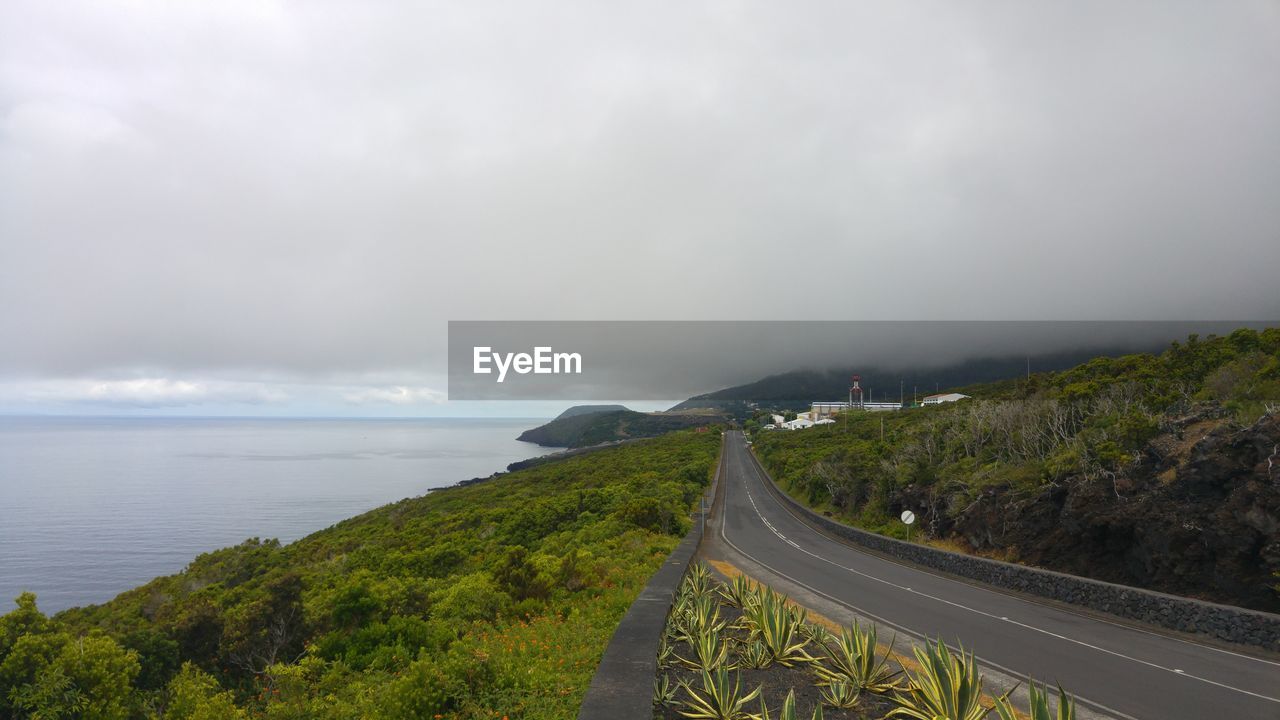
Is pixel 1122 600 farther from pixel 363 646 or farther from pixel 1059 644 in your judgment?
pixel 363 646

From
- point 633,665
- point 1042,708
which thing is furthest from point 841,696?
point 633,665

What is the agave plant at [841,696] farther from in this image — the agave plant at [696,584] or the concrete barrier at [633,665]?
the agave plant at [696,584]

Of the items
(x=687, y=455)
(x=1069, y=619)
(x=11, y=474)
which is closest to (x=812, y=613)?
(x=1069, y=619)

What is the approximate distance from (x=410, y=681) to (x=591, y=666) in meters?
2.34

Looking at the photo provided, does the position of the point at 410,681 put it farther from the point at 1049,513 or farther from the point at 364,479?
the point at 364,479

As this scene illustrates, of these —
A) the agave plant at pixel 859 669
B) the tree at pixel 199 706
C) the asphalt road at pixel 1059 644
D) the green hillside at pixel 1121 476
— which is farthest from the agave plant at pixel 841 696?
the green hillside at pixel 1121 476

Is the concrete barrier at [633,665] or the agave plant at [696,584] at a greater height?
the concrete barrier at [633,665]

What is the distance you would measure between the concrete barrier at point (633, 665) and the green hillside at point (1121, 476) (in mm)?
12836

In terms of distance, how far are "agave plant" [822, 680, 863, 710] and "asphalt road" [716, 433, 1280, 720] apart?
358 cm

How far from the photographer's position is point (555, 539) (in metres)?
20.4

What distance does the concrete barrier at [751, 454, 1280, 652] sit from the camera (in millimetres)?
10820

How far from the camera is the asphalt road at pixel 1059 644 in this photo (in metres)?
8.21

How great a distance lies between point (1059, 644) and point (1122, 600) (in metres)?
3.59

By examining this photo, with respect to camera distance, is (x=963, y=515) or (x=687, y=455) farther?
(x=687, y=455)
